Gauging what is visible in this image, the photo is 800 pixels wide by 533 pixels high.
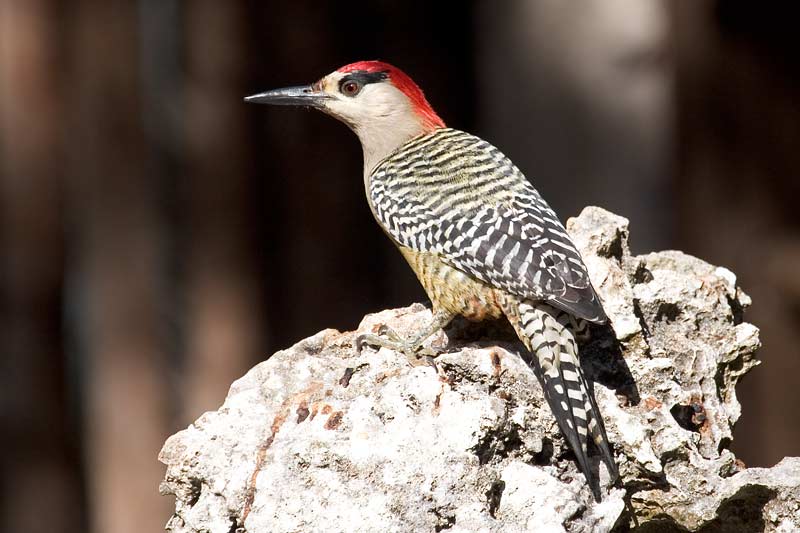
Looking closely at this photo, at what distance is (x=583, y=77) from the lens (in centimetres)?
717

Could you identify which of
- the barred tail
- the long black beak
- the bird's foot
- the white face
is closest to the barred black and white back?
the barred tail

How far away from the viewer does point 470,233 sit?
151 inches

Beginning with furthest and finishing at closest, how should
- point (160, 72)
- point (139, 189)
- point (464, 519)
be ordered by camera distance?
1. point (160, 72)
2. point (139, 189)
3. point (464, 519)

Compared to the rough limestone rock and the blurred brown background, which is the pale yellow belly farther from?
the blurred brown background

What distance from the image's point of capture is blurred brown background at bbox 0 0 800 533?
565cm

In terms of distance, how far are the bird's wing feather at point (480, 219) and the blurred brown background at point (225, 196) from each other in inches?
73.0

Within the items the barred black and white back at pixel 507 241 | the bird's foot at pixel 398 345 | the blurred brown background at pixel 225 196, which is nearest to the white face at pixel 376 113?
the barred black and white back at pixel 507 241

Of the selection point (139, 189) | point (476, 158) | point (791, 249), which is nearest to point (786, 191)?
point (791, 249)

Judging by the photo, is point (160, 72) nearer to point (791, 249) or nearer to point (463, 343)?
point (463, 343)

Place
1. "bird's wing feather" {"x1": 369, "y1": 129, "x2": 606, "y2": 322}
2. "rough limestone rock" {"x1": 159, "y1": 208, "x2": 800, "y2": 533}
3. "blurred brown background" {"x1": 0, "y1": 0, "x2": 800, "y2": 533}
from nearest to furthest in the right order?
"rough limestone rock" {"x1": 159, "y1": 208, "x2": 800, "y2": 533}
"bird's wing feather" {"x1": 369, "y1": 129, "x2": 606, "y2": 322}
"blurred brown background" {"x1": 0, "y1": 0, "x2": 800, "y2": 533}

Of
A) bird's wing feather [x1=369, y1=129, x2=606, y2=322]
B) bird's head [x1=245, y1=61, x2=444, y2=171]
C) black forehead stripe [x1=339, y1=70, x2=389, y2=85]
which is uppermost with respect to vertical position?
black forehead stripe [x1=339, y1=70, x2=389, y2=85]

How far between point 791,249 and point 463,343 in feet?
9.50

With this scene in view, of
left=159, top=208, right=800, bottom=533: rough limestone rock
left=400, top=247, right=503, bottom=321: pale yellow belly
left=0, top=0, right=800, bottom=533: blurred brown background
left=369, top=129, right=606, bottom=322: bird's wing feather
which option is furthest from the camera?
left=0, top=0, right=800, bottom=533: blurred brown background

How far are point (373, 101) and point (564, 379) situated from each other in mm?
1813
